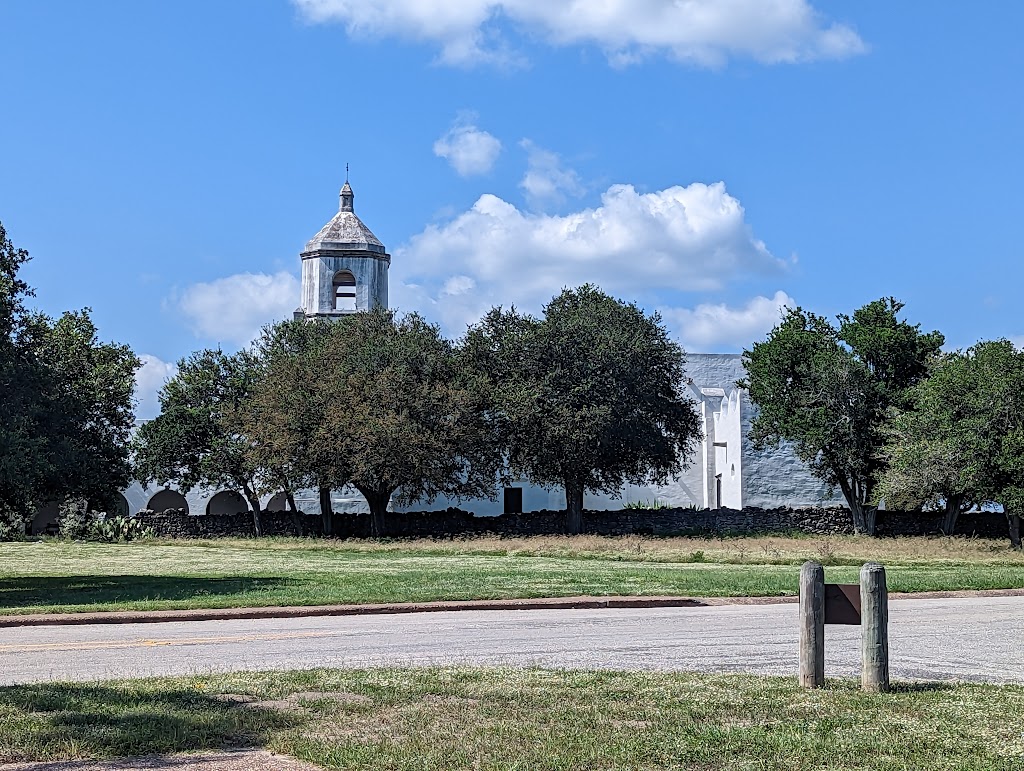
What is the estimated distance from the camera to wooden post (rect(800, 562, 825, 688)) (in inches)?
373

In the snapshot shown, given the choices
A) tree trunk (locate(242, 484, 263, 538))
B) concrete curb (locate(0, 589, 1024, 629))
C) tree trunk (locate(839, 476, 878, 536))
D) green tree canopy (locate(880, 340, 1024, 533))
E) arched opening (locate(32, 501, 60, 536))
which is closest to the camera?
concrete curb (locate(0, 589, 1024, 629))

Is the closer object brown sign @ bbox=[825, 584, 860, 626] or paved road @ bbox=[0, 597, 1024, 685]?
brown sign @ bbox=[825, 584, 860, 626]

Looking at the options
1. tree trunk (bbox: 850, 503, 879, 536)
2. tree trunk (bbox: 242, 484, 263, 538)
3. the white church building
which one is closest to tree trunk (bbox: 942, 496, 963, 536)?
tree trunk (bbox: 850, 503, 879, 536)

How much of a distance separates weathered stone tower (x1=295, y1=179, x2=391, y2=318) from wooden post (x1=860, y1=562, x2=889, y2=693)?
5356 centimetres

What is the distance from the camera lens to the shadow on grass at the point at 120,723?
723 cm

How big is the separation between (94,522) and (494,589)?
3686cm

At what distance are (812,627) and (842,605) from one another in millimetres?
355

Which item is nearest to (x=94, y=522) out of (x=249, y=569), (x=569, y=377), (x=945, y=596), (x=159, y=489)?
(x=159, y=489)

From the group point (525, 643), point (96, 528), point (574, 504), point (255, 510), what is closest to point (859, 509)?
point (574, 504)

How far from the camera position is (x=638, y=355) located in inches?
2148

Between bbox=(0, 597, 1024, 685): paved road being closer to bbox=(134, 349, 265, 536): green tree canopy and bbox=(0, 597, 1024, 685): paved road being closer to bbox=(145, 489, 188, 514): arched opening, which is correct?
bbox=(134, 349, 265, 536): green tree canopy

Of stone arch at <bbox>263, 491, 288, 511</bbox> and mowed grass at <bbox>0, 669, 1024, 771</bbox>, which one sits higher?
stone arch at <bbox>263, 491, 288, 511</bbox>

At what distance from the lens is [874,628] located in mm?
9305

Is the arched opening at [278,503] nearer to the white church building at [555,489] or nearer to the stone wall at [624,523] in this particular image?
the white church building at [555,489]
